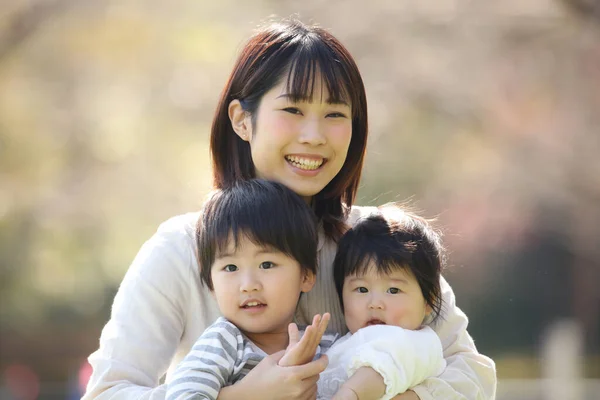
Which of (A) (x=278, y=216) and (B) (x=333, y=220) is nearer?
(A) (x=278, y=216)

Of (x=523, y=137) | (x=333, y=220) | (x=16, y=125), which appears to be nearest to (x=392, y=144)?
(x=523, y=137)

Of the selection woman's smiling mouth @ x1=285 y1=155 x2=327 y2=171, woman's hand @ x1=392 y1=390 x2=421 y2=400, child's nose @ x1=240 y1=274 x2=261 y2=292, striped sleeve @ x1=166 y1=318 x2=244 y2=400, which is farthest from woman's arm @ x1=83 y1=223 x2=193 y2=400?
woman's hand @ x1=392 y1=390 x2=421 y2=400

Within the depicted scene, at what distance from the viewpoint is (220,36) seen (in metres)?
9.67

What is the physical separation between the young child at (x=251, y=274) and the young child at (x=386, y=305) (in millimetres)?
125

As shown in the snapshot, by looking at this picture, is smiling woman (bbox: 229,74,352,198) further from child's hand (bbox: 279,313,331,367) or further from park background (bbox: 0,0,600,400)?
park background (bbox: 0,0,600,400)

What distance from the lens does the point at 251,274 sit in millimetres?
2447

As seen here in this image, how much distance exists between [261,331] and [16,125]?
26.4 ft

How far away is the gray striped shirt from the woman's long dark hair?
487 millimetres

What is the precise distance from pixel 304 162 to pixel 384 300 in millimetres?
456

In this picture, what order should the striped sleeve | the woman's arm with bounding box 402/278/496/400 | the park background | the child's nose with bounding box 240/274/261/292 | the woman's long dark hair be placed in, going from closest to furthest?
the striped sleeve, the child's nose with bounding box 240/274/261/292, the woman's arm with bounding box 402/278/496/400, the woman's long dark hair, the park background

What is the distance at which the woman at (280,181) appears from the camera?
2.56 metres

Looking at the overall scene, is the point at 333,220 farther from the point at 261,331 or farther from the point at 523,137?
the point at 523,137

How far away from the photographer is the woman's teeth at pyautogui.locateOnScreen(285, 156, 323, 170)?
2791 millimetres

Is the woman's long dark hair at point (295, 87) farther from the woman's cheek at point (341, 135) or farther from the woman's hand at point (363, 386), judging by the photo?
the woman's hand at point (363, 386)
